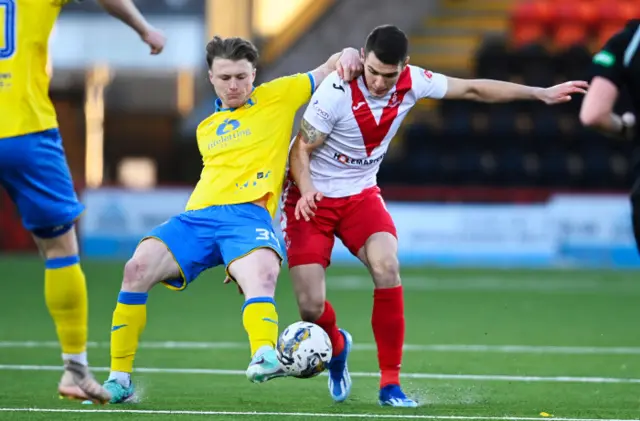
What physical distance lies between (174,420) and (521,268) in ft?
41.0

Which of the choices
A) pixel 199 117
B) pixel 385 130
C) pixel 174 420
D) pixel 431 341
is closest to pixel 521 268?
pixel 199 117

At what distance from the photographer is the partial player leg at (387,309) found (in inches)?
250

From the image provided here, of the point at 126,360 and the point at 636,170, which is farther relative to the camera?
the point at 126,360

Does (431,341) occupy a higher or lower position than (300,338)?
lower

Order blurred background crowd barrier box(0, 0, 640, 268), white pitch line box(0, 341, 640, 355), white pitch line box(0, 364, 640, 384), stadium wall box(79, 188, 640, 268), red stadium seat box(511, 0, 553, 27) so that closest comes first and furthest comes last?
white pitch line box(0, 364, 640, 384) → white pitch line box(0, 341, 640, 355) → stadium wall box(79, 188, 640, 268) → blurred background crowd barrier box(0, 0, 640, 268) → red stadium seat box(511, 0, 553, 27)

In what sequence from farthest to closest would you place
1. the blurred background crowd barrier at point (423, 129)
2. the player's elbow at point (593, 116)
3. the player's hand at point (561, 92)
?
the blurred background crowd barrier at point (423, 129)
the player's hand at point (561, 92)
the player's elbow at point (593, 116)

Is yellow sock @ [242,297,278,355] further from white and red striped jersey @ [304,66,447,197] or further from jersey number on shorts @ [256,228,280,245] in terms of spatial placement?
white and red striped jersey @ [304,66,447,197]

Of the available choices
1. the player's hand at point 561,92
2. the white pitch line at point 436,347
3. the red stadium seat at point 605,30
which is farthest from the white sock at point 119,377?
the red stadium seat at point 605,30

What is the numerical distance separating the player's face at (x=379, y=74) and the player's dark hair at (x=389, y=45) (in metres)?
0.03

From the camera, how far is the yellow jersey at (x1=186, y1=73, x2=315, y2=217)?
20.2 feet

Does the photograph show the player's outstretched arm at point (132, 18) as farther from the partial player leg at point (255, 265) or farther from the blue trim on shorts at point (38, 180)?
the partial player leg at point (255, 265)

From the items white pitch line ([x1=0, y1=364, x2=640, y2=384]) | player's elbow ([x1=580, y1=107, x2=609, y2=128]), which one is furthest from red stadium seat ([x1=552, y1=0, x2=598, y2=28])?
player's elbow ([x1=580, y1=107, x2=609, y2=128])

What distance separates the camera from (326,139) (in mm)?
6578

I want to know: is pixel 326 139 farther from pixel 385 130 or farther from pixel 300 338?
pixel 300 338
